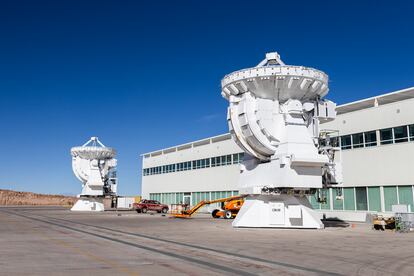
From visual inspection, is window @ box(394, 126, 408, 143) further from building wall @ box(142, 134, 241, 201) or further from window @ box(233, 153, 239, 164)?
window @ box(233, 153, 239, 164)

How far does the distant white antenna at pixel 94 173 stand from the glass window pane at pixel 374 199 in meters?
38.7

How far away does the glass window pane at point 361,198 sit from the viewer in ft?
111

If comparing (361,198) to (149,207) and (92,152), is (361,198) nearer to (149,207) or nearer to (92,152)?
(149,207)

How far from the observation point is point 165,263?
11.9m

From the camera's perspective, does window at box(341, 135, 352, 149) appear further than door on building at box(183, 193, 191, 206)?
No

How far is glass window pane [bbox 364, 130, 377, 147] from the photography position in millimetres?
33219

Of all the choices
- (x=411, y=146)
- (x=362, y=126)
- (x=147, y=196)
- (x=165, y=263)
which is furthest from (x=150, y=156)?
(x=165, y=263)

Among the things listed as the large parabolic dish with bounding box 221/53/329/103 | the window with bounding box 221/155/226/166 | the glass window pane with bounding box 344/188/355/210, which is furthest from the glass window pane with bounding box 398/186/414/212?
the window with bounding box 221/155/226/166

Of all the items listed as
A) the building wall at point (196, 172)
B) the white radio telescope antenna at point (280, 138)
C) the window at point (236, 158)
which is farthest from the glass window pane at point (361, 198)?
the window at point (236, 158)

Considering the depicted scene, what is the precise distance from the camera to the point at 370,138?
110 feet

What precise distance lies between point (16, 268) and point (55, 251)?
3.67m

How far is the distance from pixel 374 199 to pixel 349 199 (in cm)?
261

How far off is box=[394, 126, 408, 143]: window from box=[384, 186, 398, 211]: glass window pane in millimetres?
3568

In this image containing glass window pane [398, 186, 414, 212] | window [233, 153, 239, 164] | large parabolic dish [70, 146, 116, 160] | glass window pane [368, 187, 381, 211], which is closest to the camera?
glass window pane [398, 186, 414, 212]
